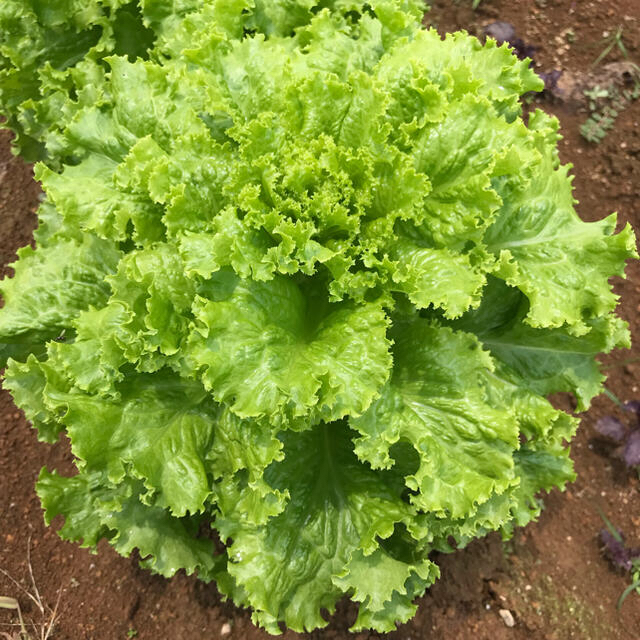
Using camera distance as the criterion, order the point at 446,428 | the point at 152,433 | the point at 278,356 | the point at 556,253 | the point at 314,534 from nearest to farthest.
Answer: the point at 278,356 → the point at 446,428 → the point at 152,433 → the point at 556,253 → the point at 314,534

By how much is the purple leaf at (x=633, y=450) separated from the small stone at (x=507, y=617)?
134 cm

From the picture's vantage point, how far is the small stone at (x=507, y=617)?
14.3 ft

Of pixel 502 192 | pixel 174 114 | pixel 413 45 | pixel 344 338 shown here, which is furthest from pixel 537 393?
pixel 174 114

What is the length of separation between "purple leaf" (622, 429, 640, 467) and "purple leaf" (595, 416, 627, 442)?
0.22ft

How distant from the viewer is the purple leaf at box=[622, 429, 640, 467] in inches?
182

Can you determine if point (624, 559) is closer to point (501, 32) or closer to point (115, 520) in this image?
point (115, 520)

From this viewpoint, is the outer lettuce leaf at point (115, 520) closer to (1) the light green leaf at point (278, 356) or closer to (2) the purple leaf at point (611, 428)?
(1) the light green leaf at point (278, 356)

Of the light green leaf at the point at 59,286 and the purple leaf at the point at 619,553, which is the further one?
the purple leaf at the point at 619,553

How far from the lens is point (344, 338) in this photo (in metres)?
2.70

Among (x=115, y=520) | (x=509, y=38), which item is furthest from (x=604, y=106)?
(x=115, y=520)

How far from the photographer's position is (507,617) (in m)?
4.36

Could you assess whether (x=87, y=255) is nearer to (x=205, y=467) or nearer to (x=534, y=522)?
(x=205, y=467)

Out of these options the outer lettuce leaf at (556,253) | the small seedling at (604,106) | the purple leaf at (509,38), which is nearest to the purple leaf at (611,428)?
the outer lettuce leaf at (556,253)

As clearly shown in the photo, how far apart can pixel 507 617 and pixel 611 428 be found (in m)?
1.49
